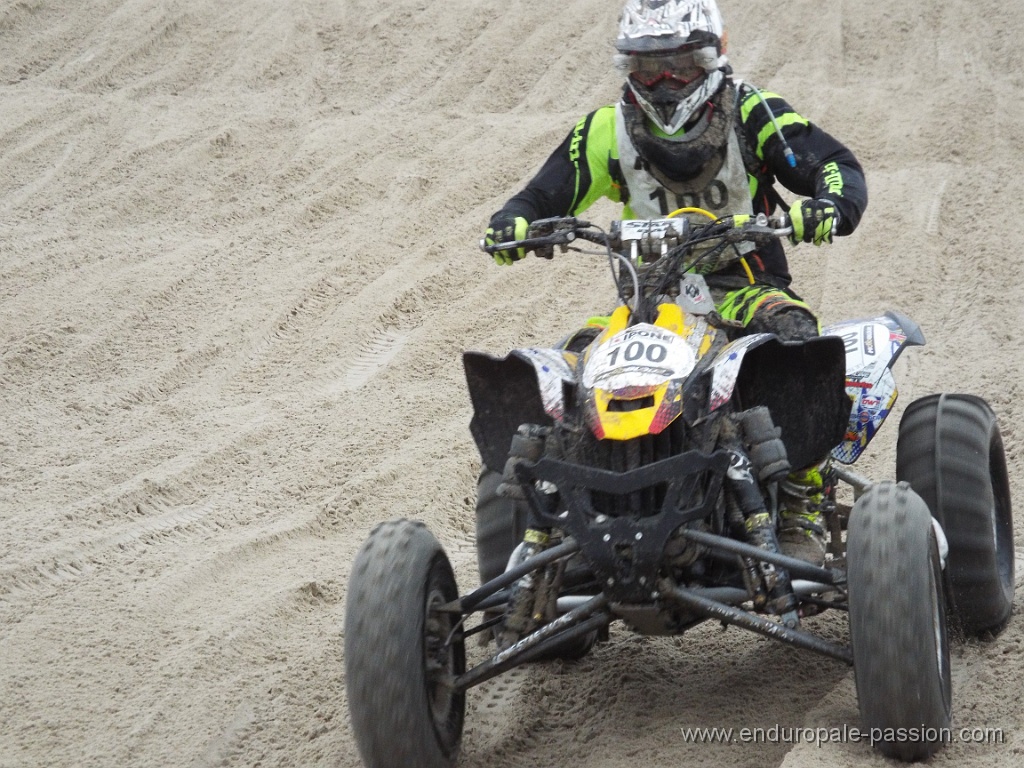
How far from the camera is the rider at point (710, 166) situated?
14.4ft

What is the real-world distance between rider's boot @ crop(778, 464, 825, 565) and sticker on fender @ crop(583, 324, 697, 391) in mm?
704

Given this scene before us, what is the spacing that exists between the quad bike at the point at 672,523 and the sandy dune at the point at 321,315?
361 mm

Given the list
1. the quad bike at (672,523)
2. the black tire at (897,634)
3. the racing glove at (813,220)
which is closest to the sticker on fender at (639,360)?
the quad bike at (672,523)

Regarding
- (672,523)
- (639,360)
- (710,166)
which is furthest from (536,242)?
(672,523)

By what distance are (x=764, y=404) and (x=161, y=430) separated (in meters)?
4.10

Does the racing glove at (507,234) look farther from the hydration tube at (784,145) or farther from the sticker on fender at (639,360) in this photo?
the hydration tube at (784,145)

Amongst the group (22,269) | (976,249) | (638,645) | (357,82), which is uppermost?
(357,82)

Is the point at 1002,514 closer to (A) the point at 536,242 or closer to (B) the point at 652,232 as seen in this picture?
(B) the point at 652,232

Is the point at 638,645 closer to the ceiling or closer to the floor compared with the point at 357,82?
closer to the floor

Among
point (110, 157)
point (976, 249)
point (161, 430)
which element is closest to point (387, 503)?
point (161, 430)

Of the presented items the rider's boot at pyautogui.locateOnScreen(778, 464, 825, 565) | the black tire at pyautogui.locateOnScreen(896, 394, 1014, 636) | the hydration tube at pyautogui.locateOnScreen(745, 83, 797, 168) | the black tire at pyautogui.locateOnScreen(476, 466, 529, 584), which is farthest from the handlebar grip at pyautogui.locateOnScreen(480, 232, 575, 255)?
the black tire at pyautogui.locateOnScreen(896, 394, 1014, 636)

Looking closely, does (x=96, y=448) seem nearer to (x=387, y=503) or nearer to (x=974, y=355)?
(x=387, y=503)

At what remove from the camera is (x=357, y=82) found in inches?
474

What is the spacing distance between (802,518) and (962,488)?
21.2 inches
